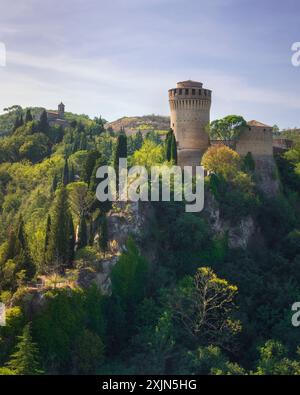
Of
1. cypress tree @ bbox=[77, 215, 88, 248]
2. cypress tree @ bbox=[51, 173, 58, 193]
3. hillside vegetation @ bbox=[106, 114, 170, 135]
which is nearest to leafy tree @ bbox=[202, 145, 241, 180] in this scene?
cypress tree @ bbox=[77, 215, 88, 248]

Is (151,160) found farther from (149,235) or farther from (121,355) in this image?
(121,355)

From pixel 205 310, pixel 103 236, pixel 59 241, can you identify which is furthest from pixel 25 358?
pixel 205 310

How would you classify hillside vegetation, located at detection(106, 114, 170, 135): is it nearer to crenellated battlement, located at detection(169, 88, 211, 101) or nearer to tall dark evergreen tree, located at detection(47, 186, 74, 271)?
crenellated battlement, located at detection(169, 88, 211, 101)

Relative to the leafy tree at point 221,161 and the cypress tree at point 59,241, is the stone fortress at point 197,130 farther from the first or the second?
the cypress tree at point 59,241

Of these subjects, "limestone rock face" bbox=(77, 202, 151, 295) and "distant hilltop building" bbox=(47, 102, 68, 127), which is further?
"distant hilltop building" bbox=(47, 102, 68, 127)

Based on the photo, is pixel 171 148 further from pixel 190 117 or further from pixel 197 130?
pixel 190 117

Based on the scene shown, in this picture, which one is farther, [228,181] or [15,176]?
[15,176]
